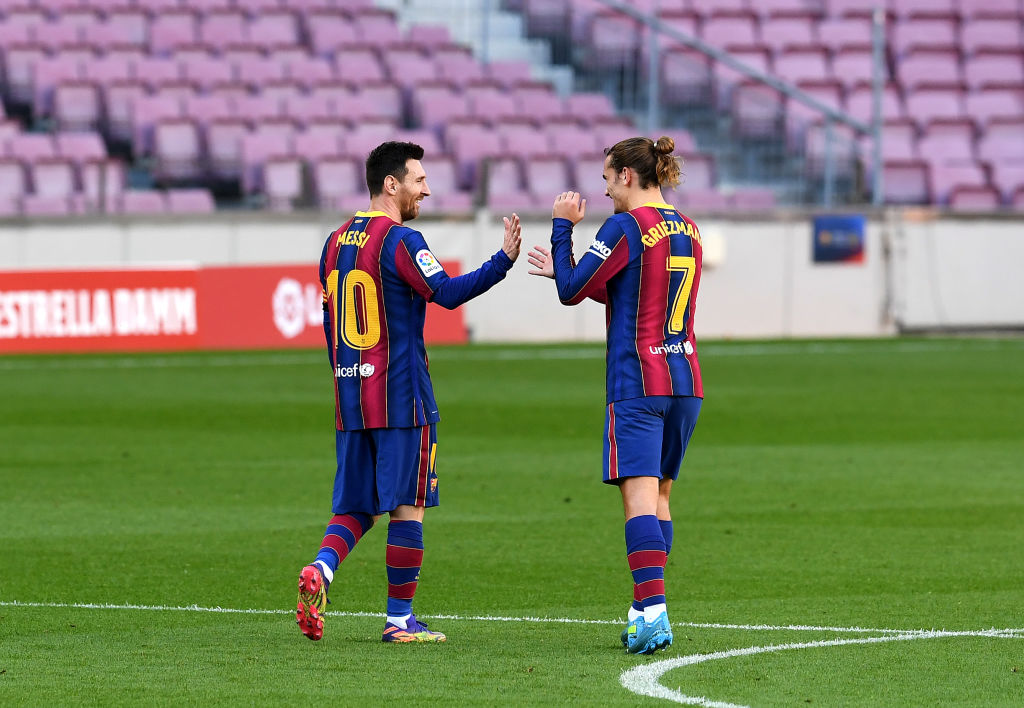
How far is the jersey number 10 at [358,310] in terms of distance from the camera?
6691 mm

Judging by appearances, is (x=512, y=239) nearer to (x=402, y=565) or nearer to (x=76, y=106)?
(x=402, y=565)

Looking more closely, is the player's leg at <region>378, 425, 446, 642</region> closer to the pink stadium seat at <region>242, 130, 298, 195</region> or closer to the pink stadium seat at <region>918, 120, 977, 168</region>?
the pink stadium seat at <region>242, 130, 298, 195</region>

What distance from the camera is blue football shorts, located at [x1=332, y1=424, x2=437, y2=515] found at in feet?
21.8

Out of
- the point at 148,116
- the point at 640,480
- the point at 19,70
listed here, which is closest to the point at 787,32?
the point at 148,116

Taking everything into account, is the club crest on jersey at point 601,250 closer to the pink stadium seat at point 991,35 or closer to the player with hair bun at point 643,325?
the player with hair bun at point 643,325

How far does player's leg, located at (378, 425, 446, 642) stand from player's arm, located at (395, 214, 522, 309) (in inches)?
21.1

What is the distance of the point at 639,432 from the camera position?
6523 mm

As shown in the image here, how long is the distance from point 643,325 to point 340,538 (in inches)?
54.6

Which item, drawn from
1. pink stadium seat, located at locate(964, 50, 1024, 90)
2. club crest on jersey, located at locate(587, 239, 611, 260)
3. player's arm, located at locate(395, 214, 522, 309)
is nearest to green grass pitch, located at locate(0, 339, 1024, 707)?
player's arm, located at locate(395, 214, 522, 309)

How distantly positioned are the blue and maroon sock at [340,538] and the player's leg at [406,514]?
12 cm

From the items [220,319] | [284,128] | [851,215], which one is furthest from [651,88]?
[220,319]

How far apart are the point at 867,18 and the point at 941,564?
2718 cm

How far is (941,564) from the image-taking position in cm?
876

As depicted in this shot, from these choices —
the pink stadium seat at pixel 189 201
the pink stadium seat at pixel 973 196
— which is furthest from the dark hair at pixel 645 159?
the pink stadium seat at pixel 973 196
